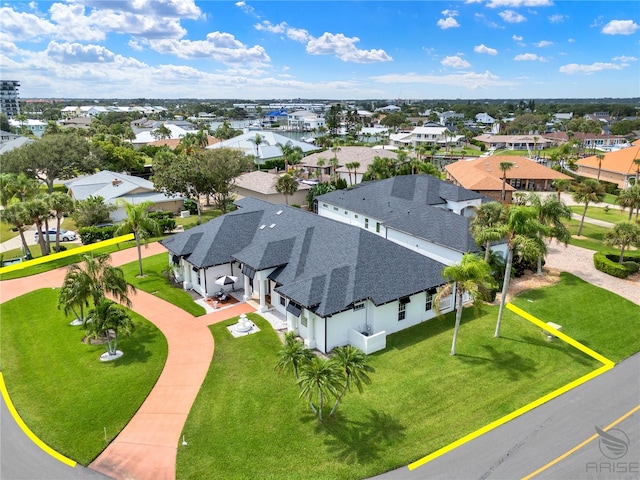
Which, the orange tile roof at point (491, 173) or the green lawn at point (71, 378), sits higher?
the orange tile roof at point (491, 173)

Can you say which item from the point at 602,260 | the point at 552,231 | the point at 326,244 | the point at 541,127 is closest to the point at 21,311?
the point at 326,244

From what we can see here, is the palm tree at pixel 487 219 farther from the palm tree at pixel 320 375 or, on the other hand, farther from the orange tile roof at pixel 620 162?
the orange tile roof at pixel 620 162

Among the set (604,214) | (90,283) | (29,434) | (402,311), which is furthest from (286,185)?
(29,434)

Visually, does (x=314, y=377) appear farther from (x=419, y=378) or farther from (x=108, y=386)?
(x=108, y=386)

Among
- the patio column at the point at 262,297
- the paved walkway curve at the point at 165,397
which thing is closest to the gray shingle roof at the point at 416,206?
the patio column at the point at 262,297

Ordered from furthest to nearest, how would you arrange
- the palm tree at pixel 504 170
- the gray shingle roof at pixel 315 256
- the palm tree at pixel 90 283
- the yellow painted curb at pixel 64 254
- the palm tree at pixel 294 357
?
the palm tree at pixel 504 170, the yellow painted curb at pixel 64 254, the gray shingle roof at pixel 315 256, the palm tree at pixel 90 283, the palm tree at pixel 294 357

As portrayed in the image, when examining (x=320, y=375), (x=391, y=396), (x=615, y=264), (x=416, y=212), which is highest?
(x=416, y=212)

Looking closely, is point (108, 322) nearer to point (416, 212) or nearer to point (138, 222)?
point (138, 222)
